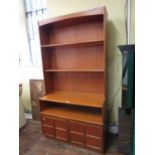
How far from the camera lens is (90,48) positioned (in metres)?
2.21

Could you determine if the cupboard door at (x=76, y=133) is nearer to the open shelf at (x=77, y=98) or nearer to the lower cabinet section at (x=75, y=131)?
the lower cabinet section at (x=75, y=131)

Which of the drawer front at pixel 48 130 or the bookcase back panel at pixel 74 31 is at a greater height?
the bookcase back panel at pixel 74 31

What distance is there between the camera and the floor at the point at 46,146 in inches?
78.7

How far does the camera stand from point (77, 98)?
216 centimetres

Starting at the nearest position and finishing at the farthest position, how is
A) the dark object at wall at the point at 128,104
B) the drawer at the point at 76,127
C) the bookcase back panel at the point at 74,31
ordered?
the dark object at wall at the point at 128,104 → the drawer at the point at 76,127 → the bookcase back panel at the point at 74,31

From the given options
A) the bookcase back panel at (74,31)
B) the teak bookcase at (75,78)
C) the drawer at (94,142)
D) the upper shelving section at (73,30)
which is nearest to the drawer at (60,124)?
the teak bookcase at (75,78)

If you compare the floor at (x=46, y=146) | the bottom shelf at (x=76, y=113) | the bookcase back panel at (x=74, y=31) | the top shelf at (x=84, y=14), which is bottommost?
the floor at (x=46, y=146)

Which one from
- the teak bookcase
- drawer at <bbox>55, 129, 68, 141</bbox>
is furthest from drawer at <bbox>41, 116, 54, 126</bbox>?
drawer at <bbox>55, 129, 68, 141</bbox>

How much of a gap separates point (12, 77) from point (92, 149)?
1.84 metres

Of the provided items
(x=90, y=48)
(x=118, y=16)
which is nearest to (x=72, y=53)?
(x=90, y=48)

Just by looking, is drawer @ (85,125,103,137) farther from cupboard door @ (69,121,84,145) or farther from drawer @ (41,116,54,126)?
drawer @ (41,116,54,126)

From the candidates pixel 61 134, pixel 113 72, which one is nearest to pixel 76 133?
pixel 61 134

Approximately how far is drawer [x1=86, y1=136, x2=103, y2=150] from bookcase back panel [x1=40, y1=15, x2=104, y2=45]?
1457mm
